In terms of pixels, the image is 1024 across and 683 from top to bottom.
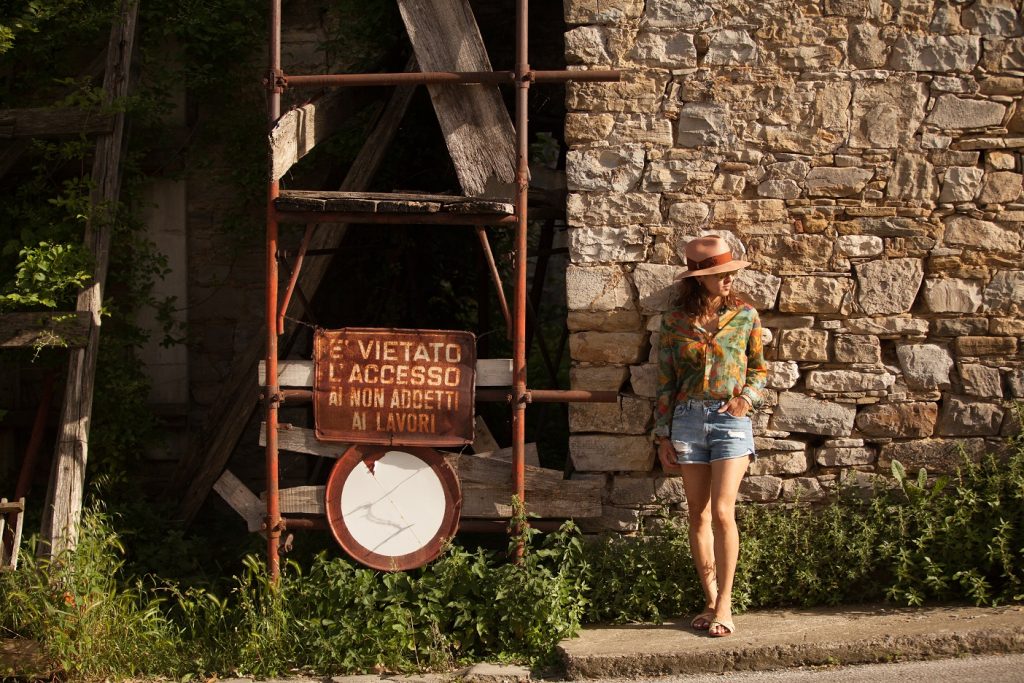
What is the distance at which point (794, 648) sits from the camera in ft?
13.5

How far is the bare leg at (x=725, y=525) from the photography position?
426 cm

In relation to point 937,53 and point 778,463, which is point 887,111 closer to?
point 937,53

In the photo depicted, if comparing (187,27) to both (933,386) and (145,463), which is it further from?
(933,386)

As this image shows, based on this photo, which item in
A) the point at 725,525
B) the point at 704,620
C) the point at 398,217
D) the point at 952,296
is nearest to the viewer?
the point at 725,525

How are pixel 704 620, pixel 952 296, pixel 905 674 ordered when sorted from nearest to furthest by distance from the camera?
pixel 905 674
pixel 704 620
pixel 952 296

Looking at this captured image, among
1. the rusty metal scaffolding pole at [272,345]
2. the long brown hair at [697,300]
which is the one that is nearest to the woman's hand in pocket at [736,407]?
the long brown hair at [697,300]

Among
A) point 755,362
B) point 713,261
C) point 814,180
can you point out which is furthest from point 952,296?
point 713,261

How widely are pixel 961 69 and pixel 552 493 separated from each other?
9.33 feet

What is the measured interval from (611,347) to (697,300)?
0.54m

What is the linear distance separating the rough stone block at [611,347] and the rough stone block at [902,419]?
1149mm

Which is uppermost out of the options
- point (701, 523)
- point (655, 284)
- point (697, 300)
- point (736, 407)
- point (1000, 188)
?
point (1000, 188)

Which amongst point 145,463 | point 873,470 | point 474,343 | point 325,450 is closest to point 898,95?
point 873,470

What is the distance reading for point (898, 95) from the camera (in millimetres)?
4742

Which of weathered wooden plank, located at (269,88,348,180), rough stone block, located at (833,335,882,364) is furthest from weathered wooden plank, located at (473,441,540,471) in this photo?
weathered wooden plank, located at (269,88,348,180)
